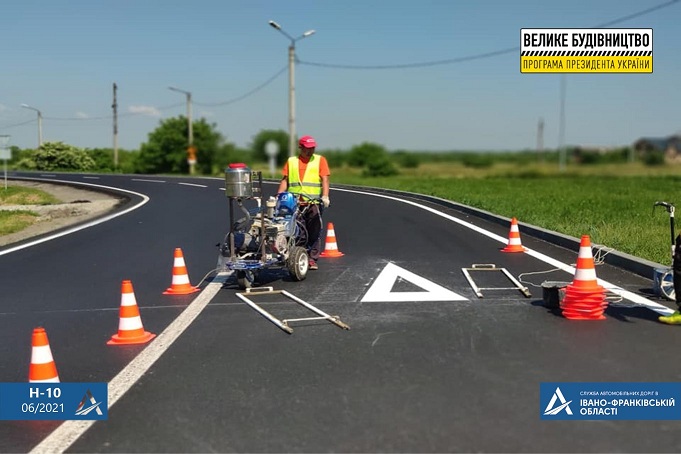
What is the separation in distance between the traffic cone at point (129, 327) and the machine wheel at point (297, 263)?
2.69m

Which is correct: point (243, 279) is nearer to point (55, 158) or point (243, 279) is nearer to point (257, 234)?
point (257, 234)

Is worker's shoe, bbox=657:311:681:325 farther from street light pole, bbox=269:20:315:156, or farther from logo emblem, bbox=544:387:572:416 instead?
street light pole, bbox=269:20:315:156

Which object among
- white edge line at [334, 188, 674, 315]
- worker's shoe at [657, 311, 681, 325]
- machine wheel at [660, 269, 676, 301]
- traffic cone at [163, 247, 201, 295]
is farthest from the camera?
traffic cone at [163, 247, 201, 295]

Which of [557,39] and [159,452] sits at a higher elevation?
[557,39]

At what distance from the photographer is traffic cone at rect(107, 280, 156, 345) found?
6.11 m

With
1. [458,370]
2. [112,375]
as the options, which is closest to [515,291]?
[458,370]

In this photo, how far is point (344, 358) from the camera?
213 inches

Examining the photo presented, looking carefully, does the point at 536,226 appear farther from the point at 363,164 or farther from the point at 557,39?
the point at 363,164

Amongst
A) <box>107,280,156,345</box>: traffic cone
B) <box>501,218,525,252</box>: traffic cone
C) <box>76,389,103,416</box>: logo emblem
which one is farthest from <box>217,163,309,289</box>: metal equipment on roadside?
<box>501,218,525,252</box>: traffic cone

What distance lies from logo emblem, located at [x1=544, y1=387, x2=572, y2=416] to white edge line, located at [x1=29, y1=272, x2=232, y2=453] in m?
2.98

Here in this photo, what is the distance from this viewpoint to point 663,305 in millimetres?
7016

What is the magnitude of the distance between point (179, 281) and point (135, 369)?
3141 millimetres

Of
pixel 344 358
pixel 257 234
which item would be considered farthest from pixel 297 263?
pixel 344 358

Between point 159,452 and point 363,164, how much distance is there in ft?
300
